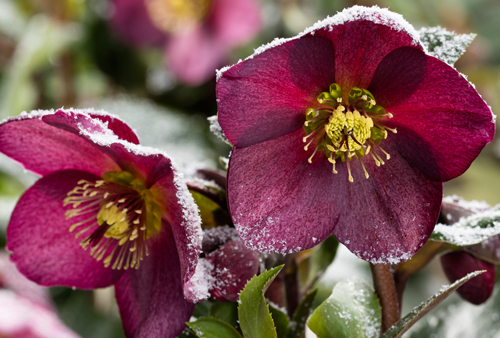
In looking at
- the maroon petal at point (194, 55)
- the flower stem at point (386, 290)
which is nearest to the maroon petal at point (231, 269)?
the flower stem at point (386, 290)

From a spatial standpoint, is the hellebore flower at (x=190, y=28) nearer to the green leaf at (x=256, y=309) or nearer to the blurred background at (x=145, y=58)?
the blurred background at (x=145, y=58)

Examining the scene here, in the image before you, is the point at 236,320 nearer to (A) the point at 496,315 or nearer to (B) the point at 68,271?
(B) the point at 68,271

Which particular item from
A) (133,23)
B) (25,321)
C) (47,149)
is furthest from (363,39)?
(133,23)

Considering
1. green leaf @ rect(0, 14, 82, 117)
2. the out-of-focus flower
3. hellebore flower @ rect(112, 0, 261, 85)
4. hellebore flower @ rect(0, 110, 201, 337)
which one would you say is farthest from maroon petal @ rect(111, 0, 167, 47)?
hellebore flower @ rect(0, 110, 201, 337)

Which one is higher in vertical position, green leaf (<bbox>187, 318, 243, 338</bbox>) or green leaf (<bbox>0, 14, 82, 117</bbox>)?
green leaf (<bbox>0, 14, 82, 117</bbox>)

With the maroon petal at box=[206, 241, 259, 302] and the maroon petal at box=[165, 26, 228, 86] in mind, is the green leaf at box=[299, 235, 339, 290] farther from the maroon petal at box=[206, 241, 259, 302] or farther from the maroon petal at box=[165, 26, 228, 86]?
the maroon petal at box=[165, 26, 228, 86]

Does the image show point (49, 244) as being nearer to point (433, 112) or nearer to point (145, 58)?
point (433, 112)

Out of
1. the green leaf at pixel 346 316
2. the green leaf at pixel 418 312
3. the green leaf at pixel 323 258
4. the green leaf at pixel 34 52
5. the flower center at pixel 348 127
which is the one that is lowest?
the green leaf at pixel 323 258
